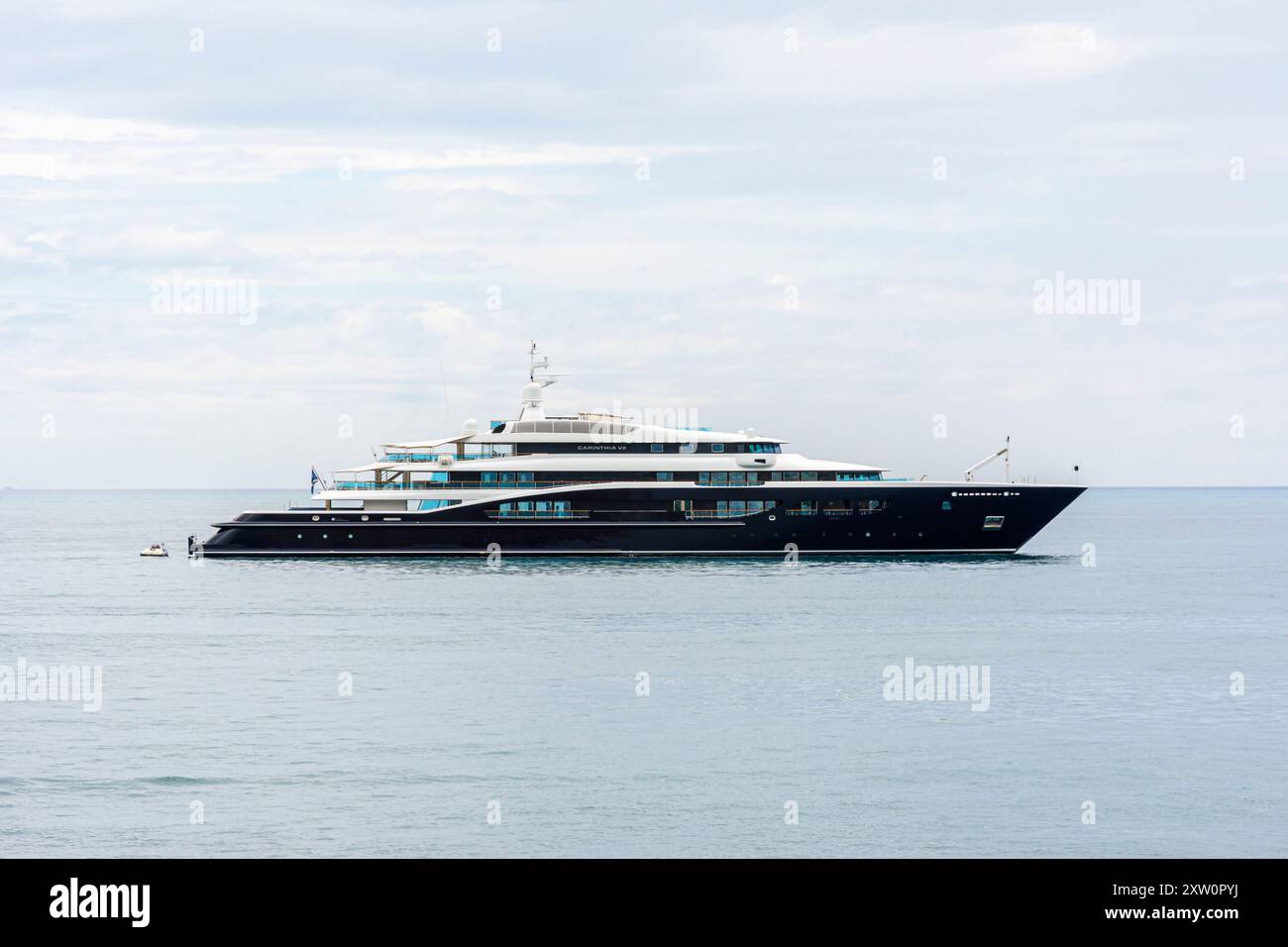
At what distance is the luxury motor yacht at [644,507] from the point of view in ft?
229

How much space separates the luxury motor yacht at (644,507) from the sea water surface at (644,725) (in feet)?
33.4

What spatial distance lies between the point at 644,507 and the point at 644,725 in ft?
129

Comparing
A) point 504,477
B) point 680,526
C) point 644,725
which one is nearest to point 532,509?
point 504,477

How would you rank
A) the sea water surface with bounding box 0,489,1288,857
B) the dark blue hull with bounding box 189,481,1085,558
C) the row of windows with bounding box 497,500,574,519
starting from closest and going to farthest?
1. the sea water surface with bounding box 0,489,1288,857
2. the dark blue hull with bounding box 189,481,1085,558
3. the row of windows with bounding box 497,500,574,519

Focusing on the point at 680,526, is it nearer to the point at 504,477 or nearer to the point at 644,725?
the point at 504,477

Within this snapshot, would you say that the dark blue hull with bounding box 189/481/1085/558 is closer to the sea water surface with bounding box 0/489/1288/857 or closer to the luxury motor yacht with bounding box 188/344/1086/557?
the luxury motor yacht with bounding box 188/344/1086/557

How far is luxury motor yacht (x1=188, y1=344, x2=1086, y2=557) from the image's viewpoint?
6988 centimetres

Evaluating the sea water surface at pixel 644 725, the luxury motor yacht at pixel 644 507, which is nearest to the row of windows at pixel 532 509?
the luxury motor yacht at pixel 644 507

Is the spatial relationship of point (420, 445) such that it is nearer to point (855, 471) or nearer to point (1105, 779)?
point (855, 471)

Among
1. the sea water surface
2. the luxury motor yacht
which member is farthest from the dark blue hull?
the sea water surface

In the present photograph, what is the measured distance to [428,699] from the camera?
3409cm

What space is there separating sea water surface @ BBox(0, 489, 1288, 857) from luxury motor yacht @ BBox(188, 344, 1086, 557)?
10176 mm

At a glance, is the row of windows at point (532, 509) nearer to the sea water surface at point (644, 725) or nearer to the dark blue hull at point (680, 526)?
the dark blue hull at point (680, 526)

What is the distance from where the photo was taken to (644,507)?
7000cm
